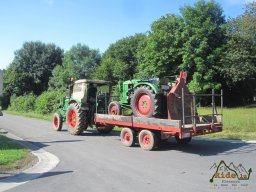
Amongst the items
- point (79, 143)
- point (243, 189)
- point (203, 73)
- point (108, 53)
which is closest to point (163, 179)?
point (243, 189)

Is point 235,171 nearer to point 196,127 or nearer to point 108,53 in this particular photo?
point 196,127

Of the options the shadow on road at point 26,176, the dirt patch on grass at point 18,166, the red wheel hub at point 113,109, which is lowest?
the shadow on road at point 26,176

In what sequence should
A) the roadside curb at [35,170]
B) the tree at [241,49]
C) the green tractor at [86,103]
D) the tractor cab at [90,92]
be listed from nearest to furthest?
1. the roadside curb at [35,170]
2. the green tractor at [86,103]
3. the tractor cab at [90,92]
4. the tree at [241,49]

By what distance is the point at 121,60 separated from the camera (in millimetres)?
58094

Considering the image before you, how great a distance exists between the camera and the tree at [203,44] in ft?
135

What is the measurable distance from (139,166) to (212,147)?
4161 mm

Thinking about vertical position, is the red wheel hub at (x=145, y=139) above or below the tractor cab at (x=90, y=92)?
below

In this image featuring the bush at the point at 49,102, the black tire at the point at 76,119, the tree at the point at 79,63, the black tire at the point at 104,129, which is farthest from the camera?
the tree at the point at 79,63

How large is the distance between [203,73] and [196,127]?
30.9m

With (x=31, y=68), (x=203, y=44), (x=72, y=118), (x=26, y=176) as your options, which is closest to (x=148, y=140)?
(x=26, y=176)

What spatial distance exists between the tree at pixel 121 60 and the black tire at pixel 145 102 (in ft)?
127

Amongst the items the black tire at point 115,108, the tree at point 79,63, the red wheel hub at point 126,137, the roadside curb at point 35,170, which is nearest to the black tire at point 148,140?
the red wheel hub at point 126,137

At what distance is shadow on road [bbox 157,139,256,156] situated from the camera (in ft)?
39.6

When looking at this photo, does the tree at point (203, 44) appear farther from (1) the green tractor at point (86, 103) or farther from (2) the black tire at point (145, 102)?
(2) the black tire at point (145, 102)
